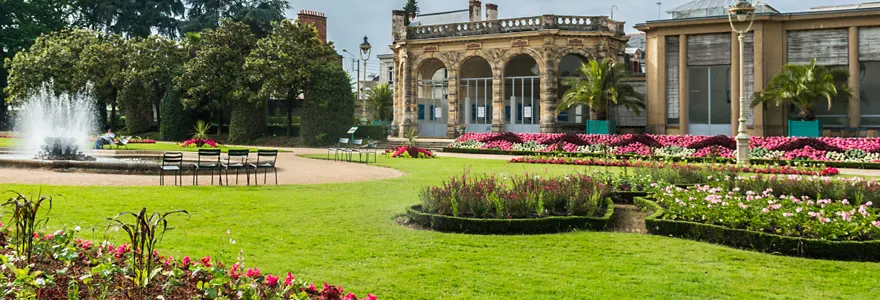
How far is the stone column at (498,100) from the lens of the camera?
38.2m

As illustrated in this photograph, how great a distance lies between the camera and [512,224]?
29.6 feet

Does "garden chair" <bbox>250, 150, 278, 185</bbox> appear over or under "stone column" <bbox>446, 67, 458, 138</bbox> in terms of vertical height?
under

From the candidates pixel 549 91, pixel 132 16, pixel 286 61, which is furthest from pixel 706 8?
pixel 132 16

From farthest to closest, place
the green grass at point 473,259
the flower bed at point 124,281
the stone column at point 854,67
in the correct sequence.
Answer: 1. the stone column at point 854,67
2. the green grass at point 473,259
3. the flower bed at point 124,281

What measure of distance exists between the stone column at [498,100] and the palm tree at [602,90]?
5240 mm

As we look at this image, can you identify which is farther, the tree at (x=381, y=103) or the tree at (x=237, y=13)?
the tree at (x=381, y=103)

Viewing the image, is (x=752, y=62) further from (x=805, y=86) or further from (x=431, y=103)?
(x=431, y=103)

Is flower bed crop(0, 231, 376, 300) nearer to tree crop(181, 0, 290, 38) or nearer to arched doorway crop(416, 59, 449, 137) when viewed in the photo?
arched doorway crop(416, 59, 449, 137)

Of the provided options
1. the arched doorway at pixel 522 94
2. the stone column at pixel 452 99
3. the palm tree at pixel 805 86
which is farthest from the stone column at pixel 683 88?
the stone column at pixel 452 99

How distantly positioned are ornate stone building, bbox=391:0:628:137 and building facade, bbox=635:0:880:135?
5.18 m

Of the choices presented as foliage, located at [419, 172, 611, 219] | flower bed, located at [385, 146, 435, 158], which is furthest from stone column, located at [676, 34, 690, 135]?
foliage, located at [419, 172, 611, 219]

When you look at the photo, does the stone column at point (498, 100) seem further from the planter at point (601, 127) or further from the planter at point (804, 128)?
the planter at point (804, 128)

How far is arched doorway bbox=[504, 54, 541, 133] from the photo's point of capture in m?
38.9

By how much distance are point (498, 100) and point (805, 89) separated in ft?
52.8
